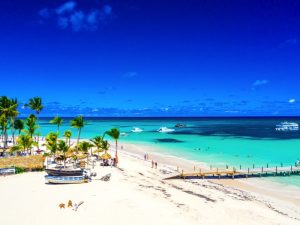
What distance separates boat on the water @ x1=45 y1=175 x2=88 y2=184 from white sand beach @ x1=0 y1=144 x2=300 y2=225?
0.73 metres

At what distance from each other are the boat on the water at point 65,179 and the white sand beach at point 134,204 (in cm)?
73

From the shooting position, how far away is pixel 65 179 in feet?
109

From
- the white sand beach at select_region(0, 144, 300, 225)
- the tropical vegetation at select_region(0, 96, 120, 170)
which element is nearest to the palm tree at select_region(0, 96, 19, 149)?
the tropical vegetation at select_region(0, 96, 120, 170)

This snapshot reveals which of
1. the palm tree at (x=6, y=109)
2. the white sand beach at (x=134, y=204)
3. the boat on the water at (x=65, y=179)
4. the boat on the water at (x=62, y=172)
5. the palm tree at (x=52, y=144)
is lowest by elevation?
the white sand beach at (x=134, y=204)

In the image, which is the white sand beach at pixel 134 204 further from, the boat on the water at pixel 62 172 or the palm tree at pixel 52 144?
the palm tree at pixel 52 144

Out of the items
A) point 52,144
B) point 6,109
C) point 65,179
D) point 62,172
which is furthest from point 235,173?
point 6,109

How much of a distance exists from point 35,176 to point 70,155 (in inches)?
390

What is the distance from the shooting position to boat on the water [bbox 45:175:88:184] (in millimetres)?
32719

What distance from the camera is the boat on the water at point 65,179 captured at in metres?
32.7

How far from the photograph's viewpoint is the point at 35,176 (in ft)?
120

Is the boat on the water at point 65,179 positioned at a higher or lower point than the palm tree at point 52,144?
lower

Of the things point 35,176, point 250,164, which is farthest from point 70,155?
point 250,164

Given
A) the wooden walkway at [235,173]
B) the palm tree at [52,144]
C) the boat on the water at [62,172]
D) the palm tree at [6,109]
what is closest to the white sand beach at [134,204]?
the boat on the water at [62,172]

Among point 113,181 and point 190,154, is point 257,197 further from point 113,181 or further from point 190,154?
point 190,154
